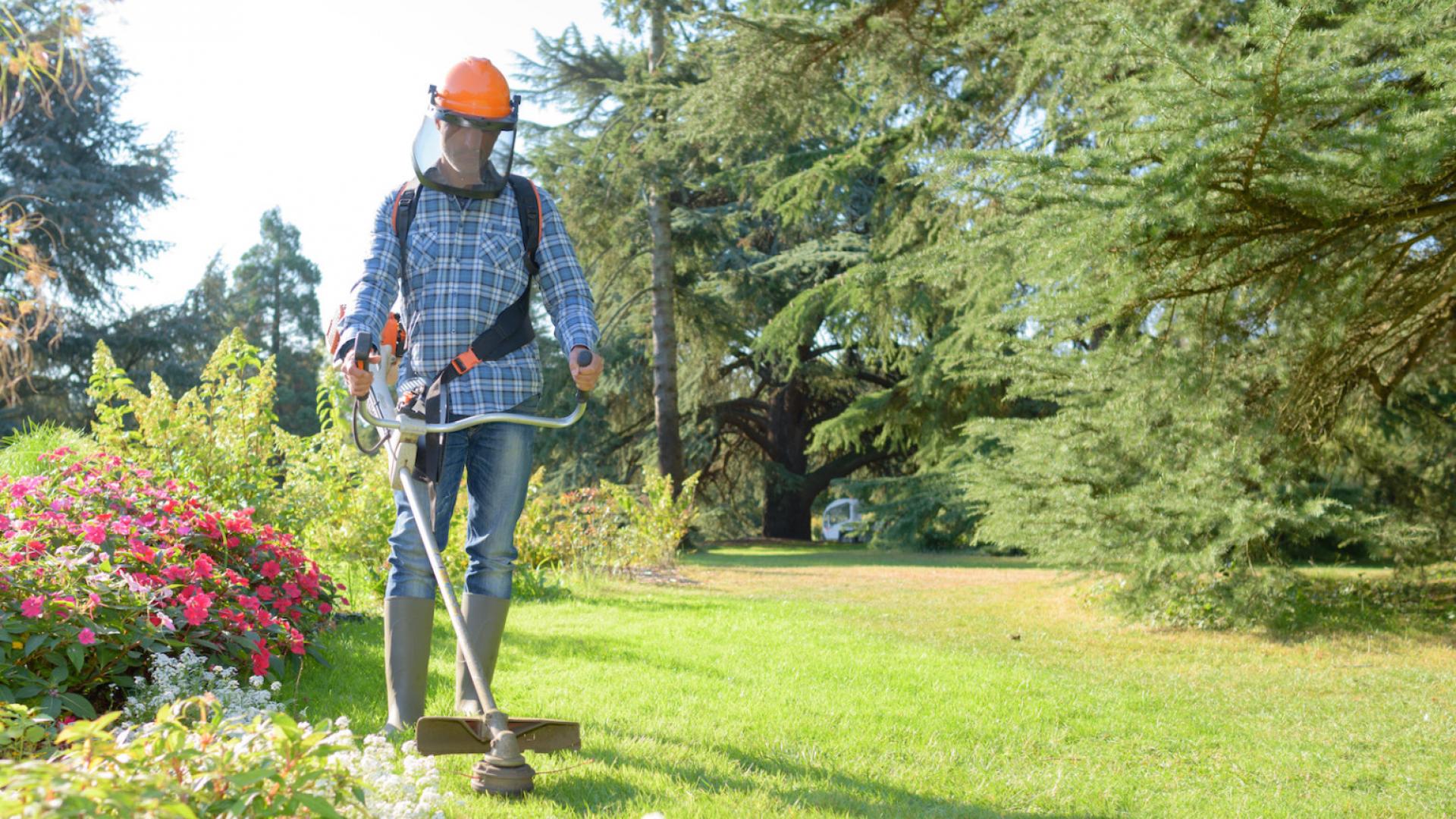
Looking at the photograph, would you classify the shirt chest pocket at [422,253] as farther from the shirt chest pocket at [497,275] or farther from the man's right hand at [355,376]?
the man's right hand at [355,376]

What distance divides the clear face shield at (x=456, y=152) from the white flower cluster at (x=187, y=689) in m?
1.51

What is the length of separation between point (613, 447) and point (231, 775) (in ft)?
58.4

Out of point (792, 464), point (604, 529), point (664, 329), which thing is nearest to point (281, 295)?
point (792, 464)

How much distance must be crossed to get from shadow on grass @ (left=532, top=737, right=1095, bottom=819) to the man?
475mm

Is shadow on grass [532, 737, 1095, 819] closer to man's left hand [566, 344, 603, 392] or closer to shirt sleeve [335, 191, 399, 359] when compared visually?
man's left hand [566, 344, 603, 392]

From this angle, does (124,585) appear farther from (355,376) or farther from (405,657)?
(355,376)

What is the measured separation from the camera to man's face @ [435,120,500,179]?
3.04 metres

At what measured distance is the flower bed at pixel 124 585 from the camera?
264 cm

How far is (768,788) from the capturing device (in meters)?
2.74

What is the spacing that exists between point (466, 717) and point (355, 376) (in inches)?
35.7

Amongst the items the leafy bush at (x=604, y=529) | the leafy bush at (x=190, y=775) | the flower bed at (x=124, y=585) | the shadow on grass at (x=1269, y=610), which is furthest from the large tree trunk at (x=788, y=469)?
the leafy bush at (x=190, y=775)

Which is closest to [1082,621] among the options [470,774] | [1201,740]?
[1201,740]

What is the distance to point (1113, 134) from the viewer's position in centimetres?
426

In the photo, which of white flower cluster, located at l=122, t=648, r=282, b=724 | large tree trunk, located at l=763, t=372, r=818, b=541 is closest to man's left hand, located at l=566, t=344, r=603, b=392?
white flower cluster, located at l=122, t=648, r=282, b=724
